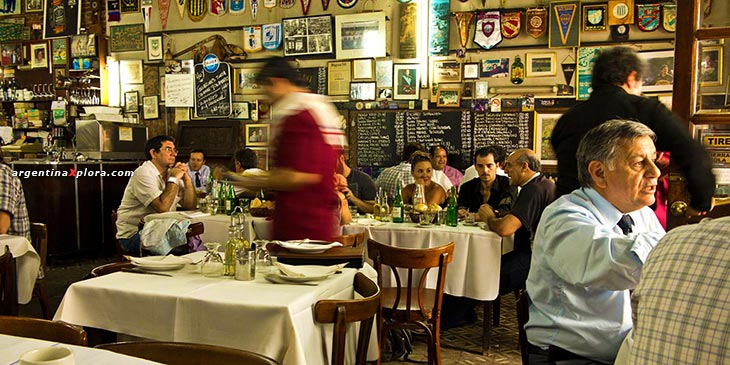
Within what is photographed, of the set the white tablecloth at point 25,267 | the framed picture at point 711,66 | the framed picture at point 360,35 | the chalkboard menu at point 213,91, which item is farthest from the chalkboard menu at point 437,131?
the white tablecloth at point 25,267

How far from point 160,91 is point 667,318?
29.9 ft

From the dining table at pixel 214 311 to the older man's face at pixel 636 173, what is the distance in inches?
48.1

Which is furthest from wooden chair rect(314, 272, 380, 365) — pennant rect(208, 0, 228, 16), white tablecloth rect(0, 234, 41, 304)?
pennant rect(208, 0, 228, 16)

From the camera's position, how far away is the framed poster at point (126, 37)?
9.33m

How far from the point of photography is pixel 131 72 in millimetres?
9422

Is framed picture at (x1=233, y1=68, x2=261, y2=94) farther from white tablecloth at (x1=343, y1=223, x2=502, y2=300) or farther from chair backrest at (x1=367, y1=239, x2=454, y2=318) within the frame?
chair backrest at (x1=367, y1=239, x2=454, y2=318)

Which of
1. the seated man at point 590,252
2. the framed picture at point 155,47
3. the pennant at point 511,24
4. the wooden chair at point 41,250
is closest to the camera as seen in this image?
the seated man at point 590,252

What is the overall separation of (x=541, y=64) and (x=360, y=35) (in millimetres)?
2471

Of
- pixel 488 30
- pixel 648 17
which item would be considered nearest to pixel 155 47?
pixel 488 30

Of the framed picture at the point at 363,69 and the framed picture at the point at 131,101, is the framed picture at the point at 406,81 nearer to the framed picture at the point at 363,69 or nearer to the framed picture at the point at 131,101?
the framed picture at the point at 363,69

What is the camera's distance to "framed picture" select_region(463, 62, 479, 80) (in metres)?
7.44

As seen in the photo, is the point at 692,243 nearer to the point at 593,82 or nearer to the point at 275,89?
the point at 593,82

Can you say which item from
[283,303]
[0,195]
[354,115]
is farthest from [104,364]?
[354,115]

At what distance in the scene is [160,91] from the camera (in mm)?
9219
